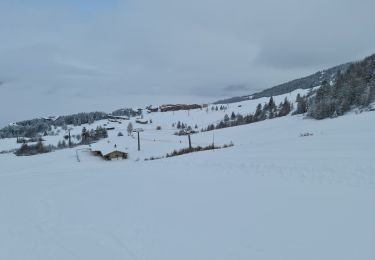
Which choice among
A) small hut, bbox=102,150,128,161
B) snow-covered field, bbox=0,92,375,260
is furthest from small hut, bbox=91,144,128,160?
snow-covered field, bbox=0,92,375,260

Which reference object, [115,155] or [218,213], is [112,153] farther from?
[218,213]

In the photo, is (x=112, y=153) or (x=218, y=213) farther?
(x=112, y=153)

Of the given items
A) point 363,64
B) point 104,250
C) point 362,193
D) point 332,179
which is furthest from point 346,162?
point 363,64

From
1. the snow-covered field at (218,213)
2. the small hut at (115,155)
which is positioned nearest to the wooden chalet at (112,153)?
the small hut at (115,155)

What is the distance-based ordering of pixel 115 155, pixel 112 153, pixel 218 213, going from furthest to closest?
pixel 115 155 → pixel 112 153 → pixel 218 213

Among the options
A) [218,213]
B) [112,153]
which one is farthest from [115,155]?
[218,213]

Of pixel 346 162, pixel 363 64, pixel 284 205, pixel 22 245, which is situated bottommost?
pixel 22 245

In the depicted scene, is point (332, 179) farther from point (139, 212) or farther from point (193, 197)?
point (139, 212)

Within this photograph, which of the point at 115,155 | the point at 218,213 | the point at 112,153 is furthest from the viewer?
the point at 115,155

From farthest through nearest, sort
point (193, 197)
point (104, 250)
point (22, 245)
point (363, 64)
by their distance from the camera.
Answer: point (363, 64) < point (193, 197) < point (22, 245) < point (104, 250)

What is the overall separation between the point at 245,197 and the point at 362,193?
3.60 m

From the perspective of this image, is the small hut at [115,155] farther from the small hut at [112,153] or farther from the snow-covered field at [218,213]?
the snow-covered field at [218,213]

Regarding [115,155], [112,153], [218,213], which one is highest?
[218,213]

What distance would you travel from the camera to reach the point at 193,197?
11062 millimetres
